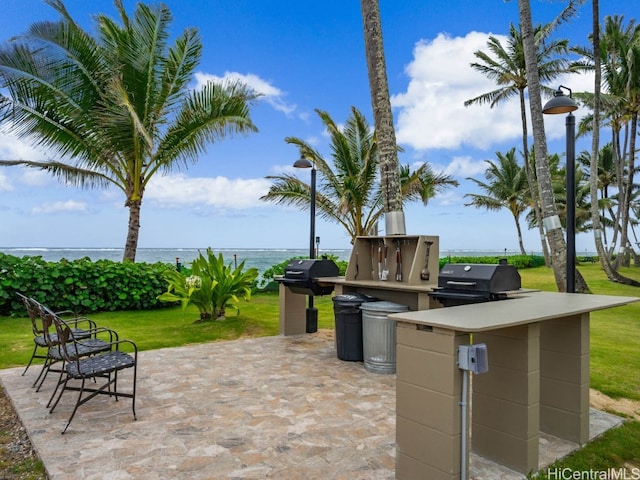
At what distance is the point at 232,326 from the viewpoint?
7133 mm

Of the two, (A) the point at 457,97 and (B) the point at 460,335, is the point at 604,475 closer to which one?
(B) the point at 460,335

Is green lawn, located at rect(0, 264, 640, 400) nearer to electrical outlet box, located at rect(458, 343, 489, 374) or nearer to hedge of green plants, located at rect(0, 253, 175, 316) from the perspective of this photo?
hedge of green plants, located at rect(0, 253, 175, 316)

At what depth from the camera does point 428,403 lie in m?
2.37

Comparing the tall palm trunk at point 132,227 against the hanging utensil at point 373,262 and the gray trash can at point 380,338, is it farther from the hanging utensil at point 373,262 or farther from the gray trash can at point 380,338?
the gray trash can at point 380,338

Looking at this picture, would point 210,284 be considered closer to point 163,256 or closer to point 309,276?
point 309,276

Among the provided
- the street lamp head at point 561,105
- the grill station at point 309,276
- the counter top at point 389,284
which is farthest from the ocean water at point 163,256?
the street lamp head at point 561,105

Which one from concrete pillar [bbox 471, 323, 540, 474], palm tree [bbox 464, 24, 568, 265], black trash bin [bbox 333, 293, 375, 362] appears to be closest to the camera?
concrete pillar [bbox 471, 323, 540, 474]

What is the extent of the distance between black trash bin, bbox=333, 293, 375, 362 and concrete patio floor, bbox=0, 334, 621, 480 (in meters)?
0.21

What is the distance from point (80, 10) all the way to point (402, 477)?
11.6m

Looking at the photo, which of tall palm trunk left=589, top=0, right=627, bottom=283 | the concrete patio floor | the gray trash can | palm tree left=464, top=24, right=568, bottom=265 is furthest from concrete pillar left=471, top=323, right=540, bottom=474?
palm tree left=464, top=24, right=568, bottom=265

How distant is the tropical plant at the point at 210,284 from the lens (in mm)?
7043

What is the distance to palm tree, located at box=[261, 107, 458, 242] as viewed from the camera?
1166 centimetres

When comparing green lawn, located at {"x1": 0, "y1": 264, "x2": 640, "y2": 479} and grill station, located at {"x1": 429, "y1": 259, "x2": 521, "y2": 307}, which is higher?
grill station, located at {"x1": 429, "y1": 259, "x2": 521, "y2": 307}

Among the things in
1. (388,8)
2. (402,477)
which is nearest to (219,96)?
(388,8)
